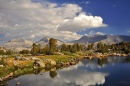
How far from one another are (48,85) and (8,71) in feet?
101

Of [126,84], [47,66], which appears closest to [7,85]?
[126,84]

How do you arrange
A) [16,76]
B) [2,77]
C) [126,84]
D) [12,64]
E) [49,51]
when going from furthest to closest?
[49,51] → [12,64] → [16,76] → [2,77] → [126,84]

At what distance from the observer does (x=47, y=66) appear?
134000 mm

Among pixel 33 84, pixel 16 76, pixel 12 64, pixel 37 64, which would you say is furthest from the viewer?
pixel 37 64

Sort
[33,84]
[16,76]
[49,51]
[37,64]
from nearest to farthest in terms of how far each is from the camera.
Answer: [33,84] → [16,76] → [37,64] → [49,51]

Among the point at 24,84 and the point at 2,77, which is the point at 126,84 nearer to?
the point at 24,84

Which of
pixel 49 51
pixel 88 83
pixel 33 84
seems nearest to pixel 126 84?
pixel 88 83

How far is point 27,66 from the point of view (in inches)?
4633

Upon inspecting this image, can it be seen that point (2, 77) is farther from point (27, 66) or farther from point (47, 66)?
point (47, 66)

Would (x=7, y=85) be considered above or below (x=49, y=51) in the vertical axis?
below

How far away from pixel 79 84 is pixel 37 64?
173 feet

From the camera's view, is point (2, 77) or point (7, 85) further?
point (2, 77)

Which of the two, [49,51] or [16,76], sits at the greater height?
[49,51]

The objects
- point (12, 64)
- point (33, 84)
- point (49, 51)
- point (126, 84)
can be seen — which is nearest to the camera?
point (126, 84)
